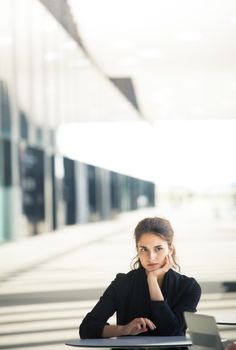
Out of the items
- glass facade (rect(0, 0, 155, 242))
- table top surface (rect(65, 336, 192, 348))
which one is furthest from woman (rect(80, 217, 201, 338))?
glass facade (rect(0, 0, 155, 242))

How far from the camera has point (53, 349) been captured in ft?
21.4

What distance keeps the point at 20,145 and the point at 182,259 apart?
1.54 m

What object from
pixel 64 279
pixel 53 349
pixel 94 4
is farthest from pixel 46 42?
pixel 53 349

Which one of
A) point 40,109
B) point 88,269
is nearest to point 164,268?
point 88,269

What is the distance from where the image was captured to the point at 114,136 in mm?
7059

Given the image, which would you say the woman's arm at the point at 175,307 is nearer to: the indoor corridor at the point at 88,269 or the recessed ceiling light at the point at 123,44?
the indoor corridor at the point at 88,269

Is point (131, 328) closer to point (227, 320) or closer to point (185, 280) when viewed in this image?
point (185, 280)

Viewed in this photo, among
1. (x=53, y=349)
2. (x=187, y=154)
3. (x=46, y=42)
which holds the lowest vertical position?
(x=53, y=349)

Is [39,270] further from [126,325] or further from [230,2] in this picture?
[126,325]

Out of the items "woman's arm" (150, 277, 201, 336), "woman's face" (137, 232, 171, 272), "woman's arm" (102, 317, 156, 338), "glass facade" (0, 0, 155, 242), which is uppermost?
"glass facade" (0, 0, 155, 242)

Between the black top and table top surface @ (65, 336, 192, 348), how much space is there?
13 centimetres

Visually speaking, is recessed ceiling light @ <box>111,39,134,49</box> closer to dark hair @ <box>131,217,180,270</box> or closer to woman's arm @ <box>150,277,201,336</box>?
dark hair @ <box>131,217,180,270</box>

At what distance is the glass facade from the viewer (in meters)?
7.02

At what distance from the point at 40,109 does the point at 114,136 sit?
0.64 m
